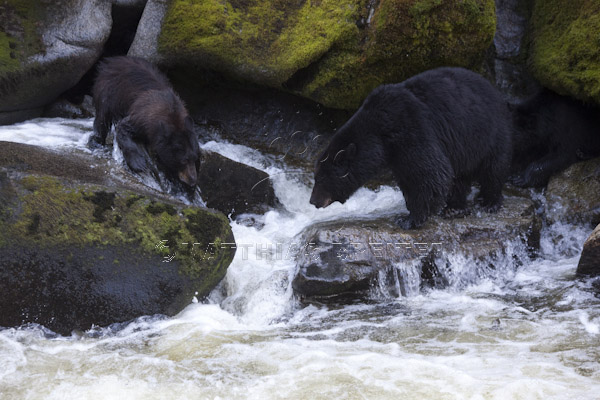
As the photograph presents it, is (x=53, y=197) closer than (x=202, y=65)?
Yes

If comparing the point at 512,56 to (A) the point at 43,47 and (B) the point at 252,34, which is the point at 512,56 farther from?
(A) the point at 43,47

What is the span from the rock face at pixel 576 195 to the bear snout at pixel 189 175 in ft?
14.0

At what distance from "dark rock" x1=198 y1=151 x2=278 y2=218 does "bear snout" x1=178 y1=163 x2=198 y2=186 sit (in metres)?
0.41

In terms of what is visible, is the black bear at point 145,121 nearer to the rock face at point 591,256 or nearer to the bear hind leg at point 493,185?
the bear hind leg at point 493,185

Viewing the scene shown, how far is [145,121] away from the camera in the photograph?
740cm

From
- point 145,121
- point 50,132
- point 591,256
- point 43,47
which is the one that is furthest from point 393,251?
point 43,47

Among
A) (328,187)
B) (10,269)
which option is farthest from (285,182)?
(10,269)

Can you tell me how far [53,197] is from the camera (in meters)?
5.48

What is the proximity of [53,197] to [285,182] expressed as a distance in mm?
3624

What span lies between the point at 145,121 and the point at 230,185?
4.28ft

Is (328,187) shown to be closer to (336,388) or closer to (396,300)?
(396,300)

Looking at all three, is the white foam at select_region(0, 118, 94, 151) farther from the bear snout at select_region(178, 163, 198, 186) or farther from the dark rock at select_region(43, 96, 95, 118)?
the bear snout at select_region(178, 163, 198, 186)

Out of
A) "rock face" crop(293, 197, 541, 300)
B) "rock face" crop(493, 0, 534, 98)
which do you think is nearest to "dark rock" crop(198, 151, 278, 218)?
"rock face" crop(293, 197, 541, 300)

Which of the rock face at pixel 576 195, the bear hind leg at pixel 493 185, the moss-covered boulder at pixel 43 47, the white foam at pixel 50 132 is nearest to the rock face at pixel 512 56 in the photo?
the rock face at pixel 576 195
